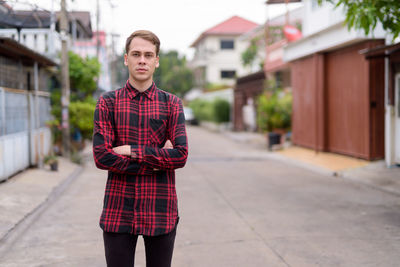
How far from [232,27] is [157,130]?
163 feet

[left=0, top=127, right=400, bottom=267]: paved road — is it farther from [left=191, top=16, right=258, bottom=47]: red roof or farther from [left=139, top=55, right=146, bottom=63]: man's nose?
[left=191, top=16, right=258, bottom=47]: red roof

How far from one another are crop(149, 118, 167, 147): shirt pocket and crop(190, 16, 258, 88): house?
47407 mm

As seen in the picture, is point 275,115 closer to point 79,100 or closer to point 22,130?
point 79,100

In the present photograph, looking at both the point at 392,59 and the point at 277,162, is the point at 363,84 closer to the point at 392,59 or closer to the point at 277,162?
the point at 392,59

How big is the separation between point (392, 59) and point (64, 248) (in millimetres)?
9907

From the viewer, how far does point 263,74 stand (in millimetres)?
27891

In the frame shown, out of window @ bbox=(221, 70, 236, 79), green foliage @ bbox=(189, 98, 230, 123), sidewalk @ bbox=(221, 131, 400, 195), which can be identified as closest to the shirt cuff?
sidewalk @ bbox=(221, 131, 400, 195)

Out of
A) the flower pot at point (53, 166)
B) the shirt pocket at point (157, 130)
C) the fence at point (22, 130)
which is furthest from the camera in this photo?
the flower pot at point (53, 166)

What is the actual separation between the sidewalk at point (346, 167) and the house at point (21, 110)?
7.70 metres

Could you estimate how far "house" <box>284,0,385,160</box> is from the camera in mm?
13812

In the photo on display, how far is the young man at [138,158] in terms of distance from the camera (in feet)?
8.83

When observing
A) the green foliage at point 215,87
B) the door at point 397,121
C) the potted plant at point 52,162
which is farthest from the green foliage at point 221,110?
the potted plant at point 52,162

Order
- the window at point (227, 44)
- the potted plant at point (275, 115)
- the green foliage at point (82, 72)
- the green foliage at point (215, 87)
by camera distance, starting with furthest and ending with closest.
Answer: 1. the window at point (227, 44)
2. the green foliage at point (215, 87)
3. the potted plant at point (275, 115)
4. the green foliage at point (82, 72)

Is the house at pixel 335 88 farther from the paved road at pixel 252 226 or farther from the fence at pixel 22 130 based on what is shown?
the fence at pixel 22 130
